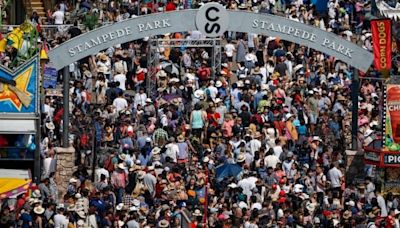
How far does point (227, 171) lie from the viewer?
2347 inches

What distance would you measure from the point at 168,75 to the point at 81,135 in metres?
5.75

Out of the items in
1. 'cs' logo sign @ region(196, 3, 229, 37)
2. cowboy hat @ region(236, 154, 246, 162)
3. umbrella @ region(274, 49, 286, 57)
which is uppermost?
'cs' logo sign @ region(196, 3, 229, 37)

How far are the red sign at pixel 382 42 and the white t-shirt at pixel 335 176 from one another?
3.49 m

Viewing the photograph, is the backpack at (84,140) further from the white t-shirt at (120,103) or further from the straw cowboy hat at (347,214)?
the straw cowboy hat at (347,214)

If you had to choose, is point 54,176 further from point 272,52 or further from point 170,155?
point 272,52

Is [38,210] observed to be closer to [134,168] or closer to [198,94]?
[134,168]

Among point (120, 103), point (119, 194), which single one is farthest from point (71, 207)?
point (120, 103)

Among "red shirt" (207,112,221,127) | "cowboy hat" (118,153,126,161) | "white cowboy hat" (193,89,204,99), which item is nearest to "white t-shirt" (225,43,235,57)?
"white cowboy hat" (193,89,204,99)

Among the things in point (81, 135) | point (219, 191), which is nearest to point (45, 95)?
point (81, 135)

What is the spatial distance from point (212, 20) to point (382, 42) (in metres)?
3.97

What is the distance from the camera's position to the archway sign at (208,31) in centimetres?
6259

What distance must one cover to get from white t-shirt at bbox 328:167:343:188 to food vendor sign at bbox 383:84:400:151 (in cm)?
175

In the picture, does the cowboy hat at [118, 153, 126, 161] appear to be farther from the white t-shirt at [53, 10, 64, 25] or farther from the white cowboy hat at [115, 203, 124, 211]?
the white t-shirt at [53, 10, 64, 25]

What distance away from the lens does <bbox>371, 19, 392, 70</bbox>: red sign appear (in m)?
62.7
